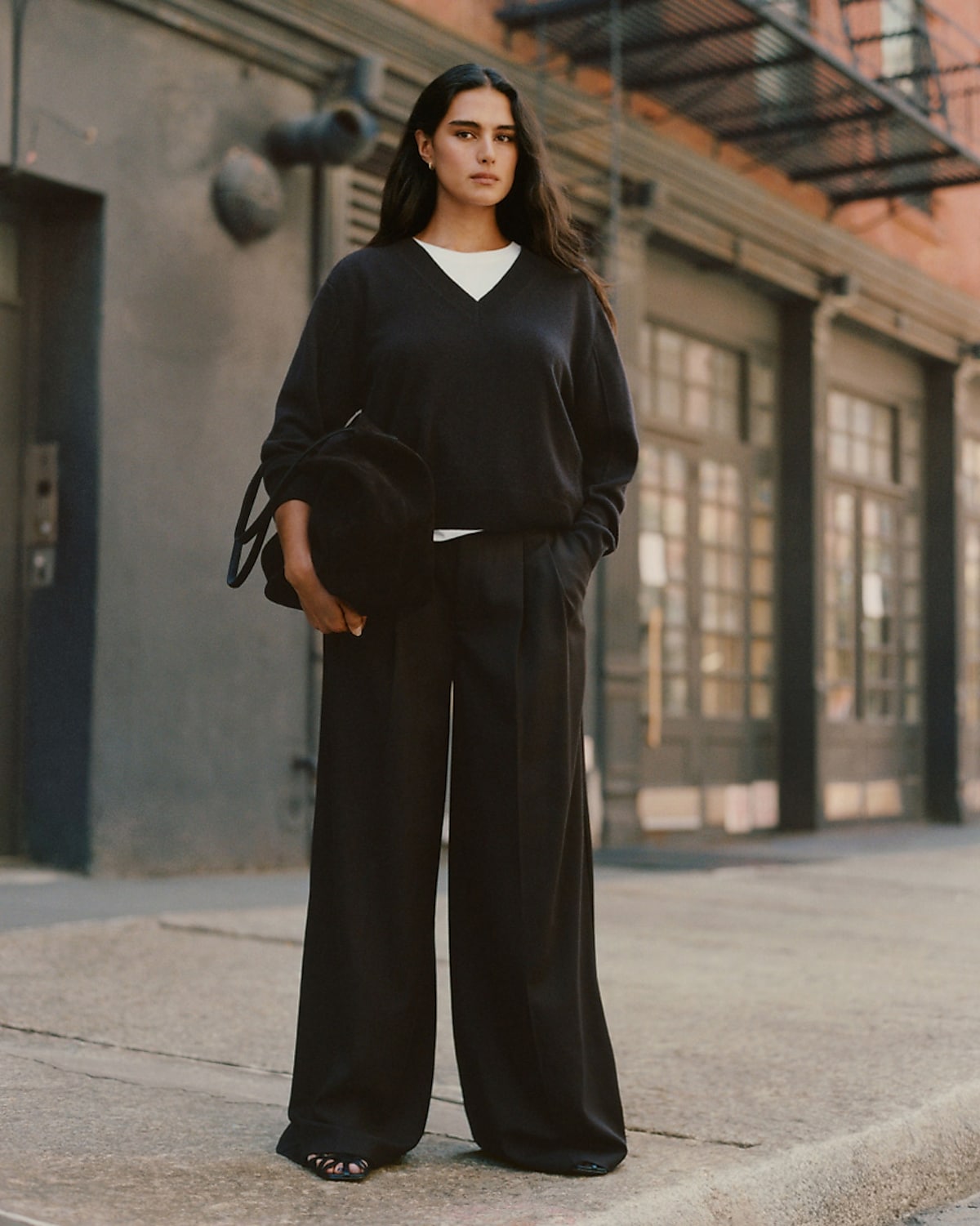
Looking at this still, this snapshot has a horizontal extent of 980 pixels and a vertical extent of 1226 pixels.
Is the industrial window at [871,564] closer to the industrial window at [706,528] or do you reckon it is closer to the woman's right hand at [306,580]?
the industrial window at [706,528]

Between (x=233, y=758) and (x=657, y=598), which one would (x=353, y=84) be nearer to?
(x=233, y=758)

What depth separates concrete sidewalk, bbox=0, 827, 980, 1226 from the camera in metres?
2.66

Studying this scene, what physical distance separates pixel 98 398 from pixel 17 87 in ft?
4.14

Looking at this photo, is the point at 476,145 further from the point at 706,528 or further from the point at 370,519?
the point at 706,528

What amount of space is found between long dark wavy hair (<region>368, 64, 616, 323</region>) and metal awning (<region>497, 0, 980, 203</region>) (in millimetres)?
6753

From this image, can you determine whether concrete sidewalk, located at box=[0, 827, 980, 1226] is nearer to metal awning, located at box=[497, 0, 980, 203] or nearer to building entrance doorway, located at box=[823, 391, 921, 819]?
metal awning, located at box=[497, 0, 980, 203]

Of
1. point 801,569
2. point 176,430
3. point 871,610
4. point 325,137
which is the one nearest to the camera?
point 176,430

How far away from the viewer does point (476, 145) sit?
9.64 feet

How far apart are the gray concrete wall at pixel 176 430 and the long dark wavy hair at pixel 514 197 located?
4358 mm

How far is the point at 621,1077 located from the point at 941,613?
37.6 ft

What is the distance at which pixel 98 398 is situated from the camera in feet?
23.5

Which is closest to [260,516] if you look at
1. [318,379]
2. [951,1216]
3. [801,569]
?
[318,379]

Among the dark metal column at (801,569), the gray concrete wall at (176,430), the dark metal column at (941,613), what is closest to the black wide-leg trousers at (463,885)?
the gray concrete wall at (176,430)

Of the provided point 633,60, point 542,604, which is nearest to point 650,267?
point 633,60
